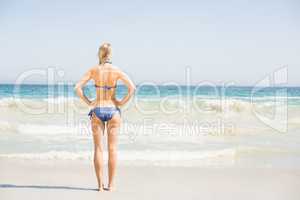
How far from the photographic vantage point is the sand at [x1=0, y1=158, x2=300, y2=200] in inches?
111

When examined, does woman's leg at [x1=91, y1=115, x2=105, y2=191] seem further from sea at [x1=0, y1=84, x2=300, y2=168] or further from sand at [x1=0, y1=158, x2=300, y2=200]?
sea at [x1=0, y1=84, x2=300, y2=168]

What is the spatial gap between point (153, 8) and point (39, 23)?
4.74ft

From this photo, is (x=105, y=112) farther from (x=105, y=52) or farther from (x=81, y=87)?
(x=105, y=52)

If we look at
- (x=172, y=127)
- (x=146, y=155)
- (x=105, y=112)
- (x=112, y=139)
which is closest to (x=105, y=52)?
(x=105, y=112)

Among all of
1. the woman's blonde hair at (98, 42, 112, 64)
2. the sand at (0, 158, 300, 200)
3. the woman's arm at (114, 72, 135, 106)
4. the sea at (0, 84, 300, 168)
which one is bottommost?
the sand at (0, 158, 300, 200)

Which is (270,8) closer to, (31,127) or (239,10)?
(239,10)

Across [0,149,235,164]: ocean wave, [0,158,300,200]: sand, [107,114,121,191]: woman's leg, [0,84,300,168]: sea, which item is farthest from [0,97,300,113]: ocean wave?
[107,114,121,191]: woman's leg

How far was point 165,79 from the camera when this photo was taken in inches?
255

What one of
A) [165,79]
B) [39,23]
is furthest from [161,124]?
[39,23]

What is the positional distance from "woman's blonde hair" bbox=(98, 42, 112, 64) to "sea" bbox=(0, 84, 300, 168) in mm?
1305

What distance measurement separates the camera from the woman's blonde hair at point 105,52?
110 inches

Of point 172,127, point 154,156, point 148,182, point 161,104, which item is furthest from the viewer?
point 161,104

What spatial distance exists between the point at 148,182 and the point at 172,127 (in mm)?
2523

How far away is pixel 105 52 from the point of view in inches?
110
